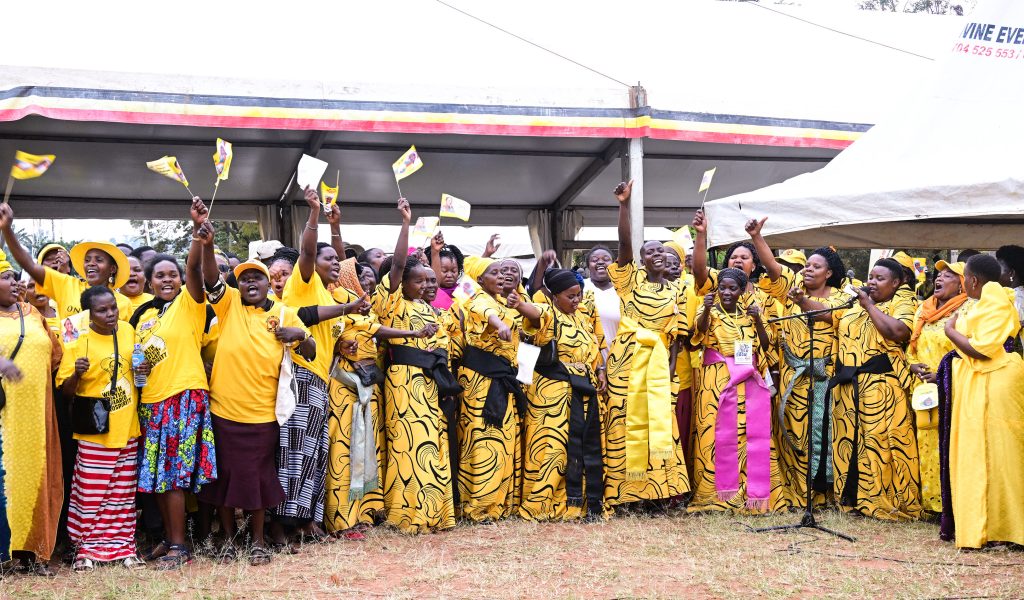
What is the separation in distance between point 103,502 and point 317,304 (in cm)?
163

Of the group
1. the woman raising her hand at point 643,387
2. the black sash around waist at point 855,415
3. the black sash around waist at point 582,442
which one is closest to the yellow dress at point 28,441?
the black sash around waist at point 582,442

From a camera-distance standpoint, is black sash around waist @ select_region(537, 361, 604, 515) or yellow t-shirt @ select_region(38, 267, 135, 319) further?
black sash around waist @ select_region(537, 361, 604, 515)

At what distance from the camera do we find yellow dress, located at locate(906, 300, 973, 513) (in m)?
6.64

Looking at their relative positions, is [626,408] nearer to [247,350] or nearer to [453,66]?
[247,350]

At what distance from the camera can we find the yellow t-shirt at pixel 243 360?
5641 millimetres

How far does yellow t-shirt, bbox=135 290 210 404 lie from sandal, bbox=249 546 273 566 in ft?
3.24

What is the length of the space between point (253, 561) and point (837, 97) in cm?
728

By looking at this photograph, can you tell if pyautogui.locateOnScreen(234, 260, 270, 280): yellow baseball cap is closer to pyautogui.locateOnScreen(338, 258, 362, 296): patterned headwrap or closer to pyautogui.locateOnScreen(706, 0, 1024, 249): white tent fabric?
pyautogui.locateOnScreen(338, 258, 362, 296): patterned headwrap

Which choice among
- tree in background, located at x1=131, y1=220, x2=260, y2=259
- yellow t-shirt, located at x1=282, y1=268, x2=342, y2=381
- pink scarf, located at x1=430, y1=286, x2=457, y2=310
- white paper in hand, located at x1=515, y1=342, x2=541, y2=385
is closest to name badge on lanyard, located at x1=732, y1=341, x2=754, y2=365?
white paper in hand, located at x1=515, y1=342, x2=541, y2=385

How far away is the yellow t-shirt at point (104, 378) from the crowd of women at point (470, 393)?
0.01 meters

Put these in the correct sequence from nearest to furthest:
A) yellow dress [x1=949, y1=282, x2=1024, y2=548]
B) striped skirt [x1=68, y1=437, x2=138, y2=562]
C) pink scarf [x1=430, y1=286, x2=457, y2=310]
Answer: striped skirt [x1=68, y1=437, x2=138, y2=562], yellow dress [x1=949, y1=282, x2=1024, y2=548], pink scarf [x1=430, y1=286, x2=457, y2=310]

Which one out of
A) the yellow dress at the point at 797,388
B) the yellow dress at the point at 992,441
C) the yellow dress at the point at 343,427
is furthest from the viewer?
the yellow dress at the point at 797,388

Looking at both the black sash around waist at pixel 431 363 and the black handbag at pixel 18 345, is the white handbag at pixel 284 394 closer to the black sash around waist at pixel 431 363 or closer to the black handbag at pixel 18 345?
the black sash around waist at pixel 431 363

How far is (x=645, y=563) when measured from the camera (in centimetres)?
566
